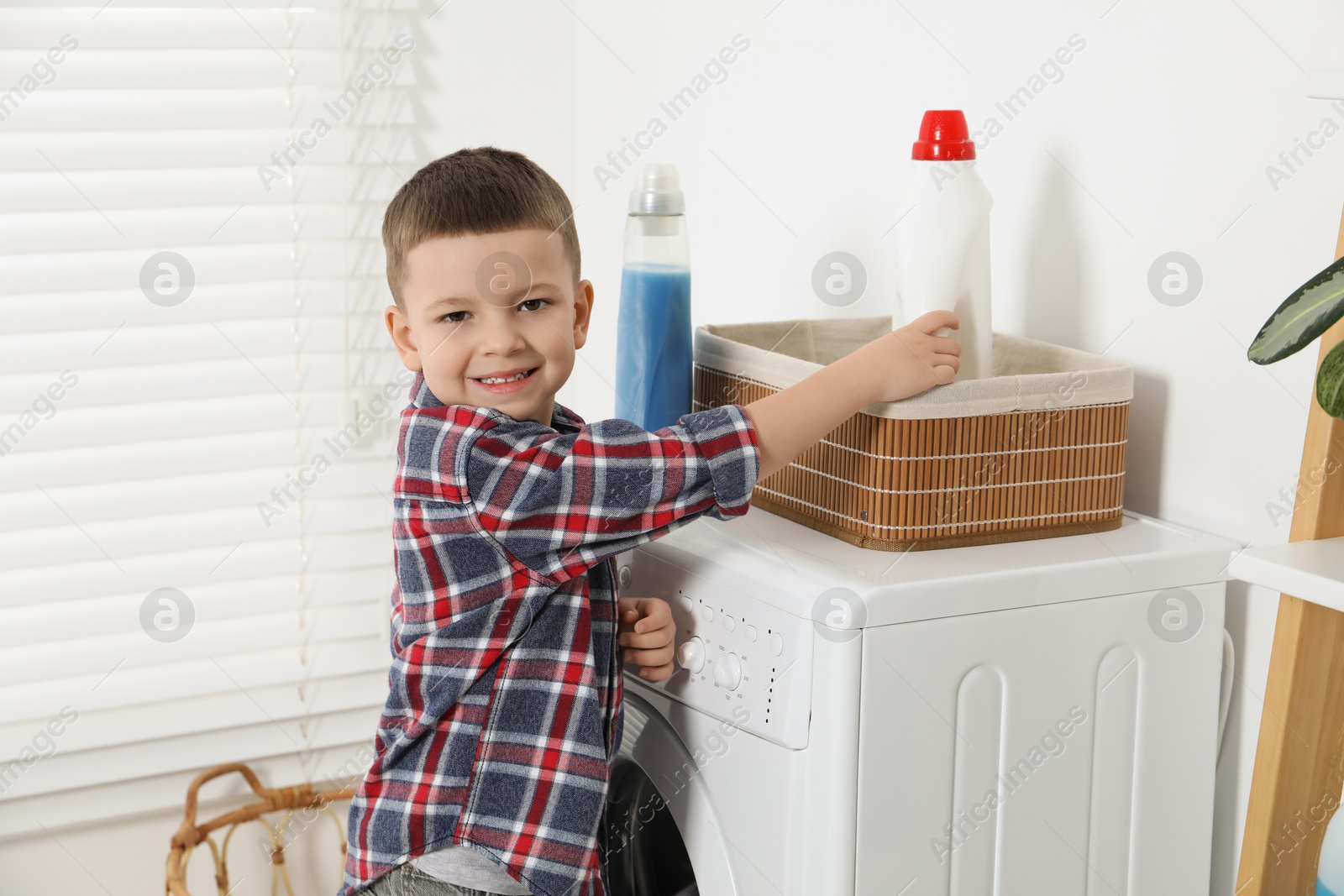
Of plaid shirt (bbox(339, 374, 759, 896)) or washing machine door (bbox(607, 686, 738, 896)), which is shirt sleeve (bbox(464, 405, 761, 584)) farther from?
washing machine door (bbox(607, 686, 738, 896))

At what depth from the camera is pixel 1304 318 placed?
0.54m

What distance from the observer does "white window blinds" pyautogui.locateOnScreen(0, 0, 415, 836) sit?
149 cm

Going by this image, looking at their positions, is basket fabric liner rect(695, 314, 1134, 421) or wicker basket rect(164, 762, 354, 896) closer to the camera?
basket fabric liner rect(695, 314, 1134, 421)

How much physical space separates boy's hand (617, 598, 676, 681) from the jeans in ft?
0.65

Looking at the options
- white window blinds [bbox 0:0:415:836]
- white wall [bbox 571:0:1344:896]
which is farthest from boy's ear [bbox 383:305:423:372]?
white window blinds [bbox 0:0:415:836]

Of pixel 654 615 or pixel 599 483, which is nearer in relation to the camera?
pixel 599 483

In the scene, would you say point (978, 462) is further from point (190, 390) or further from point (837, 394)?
point (190, 390)

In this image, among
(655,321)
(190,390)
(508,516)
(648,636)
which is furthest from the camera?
(190,390)

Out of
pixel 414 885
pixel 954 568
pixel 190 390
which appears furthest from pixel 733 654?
pixel 190 390

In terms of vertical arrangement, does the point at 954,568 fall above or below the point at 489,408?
below

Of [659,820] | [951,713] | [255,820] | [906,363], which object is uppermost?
[906,363]

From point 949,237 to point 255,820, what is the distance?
4.42 feet

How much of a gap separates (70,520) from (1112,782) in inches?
52.8

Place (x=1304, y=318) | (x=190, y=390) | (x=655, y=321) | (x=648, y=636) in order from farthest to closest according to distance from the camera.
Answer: (x=190, y=390)
(x=655, y=321)
(x=648, y=636)
(x=1304, y=318)
